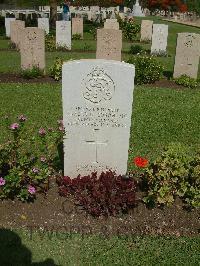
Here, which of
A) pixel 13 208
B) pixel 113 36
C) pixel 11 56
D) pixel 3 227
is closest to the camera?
pixel 3 227

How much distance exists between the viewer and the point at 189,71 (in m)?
13.1

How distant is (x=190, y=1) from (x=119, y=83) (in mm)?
70877

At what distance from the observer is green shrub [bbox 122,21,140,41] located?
24.2 metres

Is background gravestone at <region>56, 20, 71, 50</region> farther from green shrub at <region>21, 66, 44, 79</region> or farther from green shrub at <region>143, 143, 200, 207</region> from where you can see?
green shrub at <region>143, 143, 200, 207</region>

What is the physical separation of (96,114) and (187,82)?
26.3 ft

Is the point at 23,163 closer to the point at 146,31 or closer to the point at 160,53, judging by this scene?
the point at 160,53

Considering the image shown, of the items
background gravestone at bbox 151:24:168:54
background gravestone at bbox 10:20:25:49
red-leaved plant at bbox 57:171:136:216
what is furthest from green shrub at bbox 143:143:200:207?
background gravestone at bbox 10:20:25:49

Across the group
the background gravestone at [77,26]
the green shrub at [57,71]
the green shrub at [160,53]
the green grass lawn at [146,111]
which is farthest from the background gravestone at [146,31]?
the green grass lawn at [146,111]

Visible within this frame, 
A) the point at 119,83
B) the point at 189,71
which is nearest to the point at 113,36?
the point at 189,71

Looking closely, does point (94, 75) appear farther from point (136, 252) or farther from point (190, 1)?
point (190, 1)

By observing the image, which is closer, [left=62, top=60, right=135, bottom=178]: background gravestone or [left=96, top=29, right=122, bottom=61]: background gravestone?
→ [left=62, top=60, right=135, bottom=178]: background gravestone

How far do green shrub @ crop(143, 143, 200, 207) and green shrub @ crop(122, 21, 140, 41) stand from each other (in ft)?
66.3

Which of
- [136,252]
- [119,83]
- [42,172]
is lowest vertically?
[136,252]

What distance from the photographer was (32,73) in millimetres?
12531
